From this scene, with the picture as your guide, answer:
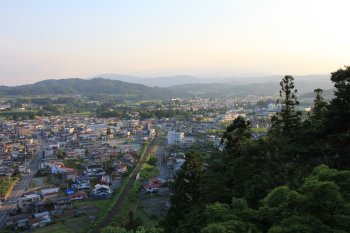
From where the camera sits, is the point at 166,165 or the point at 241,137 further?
the point at 166,165

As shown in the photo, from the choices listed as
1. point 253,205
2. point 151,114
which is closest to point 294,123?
point 253,205

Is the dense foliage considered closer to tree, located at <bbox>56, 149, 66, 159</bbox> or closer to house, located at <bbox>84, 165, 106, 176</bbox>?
house, located at <bbox>84, 165, 106, 176</bbox>

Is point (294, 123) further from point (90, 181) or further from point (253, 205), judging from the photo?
point (90, 181)

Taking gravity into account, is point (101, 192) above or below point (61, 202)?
above

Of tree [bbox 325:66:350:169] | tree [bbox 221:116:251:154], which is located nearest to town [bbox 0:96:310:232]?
tree [bbox 221:116:251:154]

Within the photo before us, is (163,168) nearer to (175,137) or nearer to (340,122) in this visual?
(175,137)

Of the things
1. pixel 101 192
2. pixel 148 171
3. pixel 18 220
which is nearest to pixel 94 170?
pixel 148 171

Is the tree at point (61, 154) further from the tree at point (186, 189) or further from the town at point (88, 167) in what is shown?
the tree at point (186, 189)
